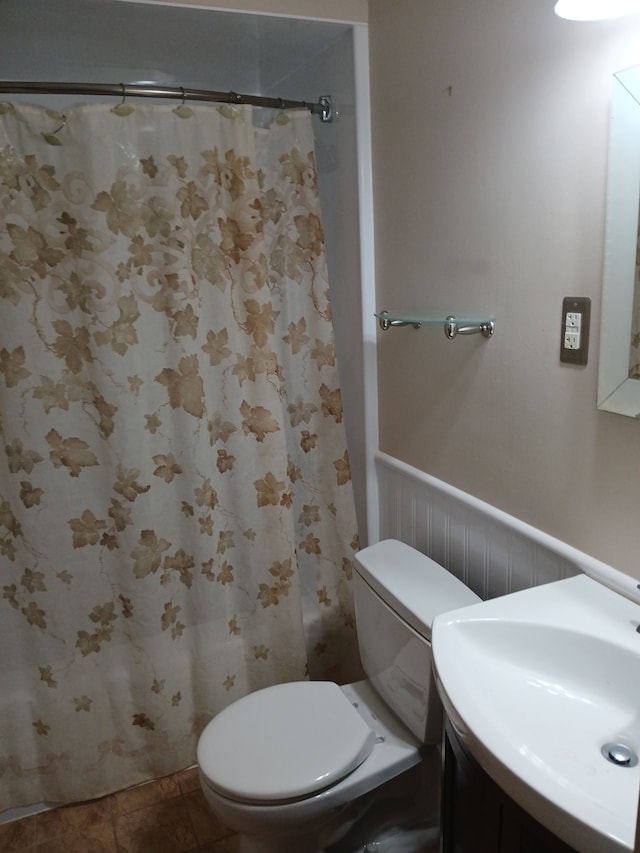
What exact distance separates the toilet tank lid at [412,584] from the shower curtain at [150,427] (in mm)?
410

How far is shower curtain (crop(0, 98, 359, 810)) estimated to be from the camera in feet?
5.65

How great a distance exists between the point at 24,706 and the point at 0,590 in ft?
1.19

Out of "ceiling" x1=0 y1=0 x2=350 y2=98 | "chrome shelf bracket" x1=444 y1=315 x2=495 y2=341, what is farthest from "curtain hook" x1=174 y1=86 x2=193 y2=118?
"chrome shelf bracket" x1=444 y1=315 x2=495 y2=341

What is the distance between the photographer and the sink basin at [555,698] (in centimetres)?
80

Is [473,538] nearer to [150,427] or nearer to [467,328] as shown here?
[467,328]

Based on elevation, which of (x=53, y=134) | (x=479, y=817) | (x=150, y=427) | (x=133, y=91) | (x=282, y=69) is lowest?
(x=479, y=817)

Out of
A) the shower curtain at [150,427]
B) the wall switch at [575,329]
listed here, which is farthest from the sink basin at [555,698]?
the shower curtain at [150,427]

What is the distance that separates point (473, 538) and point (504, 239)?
0.73 metres

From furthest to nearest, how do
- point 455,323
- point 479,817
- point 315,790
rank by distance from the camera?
point 455,323 < point 315,790 < point 479,817

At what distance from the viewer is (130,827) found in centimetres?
189

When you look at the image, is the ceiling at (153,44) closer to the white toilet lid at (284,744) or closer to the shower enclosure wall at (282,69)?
the shower enclosure wall at (282,69)

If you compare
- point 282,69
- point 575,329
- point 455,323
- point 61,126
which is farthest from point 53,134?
point 575,329

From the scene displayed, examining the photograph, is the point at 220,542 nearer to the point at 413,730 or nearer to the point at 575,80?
the point at 413,730

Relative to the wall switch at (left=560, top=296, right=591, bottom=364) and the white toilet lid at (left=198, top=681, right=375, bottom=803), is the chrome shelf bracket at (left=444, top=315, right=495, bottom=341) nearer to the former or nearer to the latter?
the wall switch at (left=560, top=296, right=591, bottom=364)
